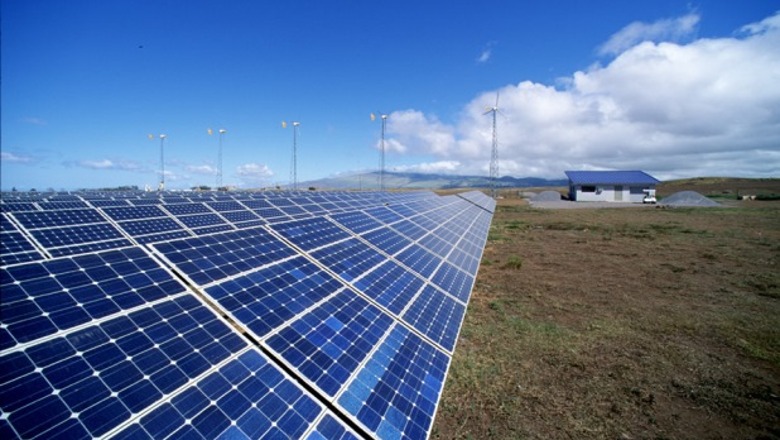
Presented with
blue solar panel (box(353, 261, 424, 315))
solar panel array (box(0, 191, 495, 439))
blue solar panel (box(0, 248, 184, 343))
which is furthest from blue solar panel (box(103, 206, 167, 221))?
blue solar panel (box(353, 261, 424, 315))

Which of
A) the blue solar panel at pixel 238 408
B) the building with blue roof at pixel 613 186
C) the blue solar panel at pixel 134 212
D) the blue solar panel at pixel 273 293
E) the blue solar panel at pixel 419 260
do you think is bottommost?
the blue solar panel at pixel 238 408

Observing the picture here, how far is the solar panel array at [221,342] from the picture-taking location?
474 cm

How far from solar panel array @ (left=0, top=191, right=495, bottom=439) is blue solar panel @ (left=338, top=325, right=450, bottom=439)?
0.03m

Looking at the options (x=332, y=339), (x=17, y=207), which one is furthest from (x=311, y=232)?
(x=17, y=207)

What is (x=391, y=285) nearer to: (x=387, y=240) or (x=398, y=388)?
(x=398, y=388)

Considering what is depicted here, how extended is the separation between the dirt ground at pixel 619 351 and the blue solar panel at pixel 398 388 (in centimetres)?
269

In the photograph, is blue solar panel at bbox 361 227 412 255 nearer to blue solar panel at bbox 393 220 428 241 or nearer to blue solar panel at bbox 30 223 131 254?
blue solar panel at bbox 393 220 428 241

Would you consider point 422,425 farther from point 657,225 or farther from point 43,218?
point 657,225

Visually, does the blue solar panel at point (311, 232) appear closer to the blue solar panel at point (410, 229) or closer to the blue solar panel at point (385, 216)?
the blue solar panel at point (410, 229)

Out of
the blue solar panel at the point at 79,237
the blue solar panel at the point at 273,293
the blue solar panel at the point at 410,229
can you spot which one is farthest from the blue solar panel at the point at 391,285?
the blue solar panel at the point at 79,237

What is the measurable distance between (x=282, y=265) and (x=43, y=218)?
15.3 m

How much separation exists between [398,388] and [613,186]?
365ft

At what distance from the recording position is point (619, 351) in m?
14.3

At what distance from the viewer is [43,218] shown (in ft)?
55.6
